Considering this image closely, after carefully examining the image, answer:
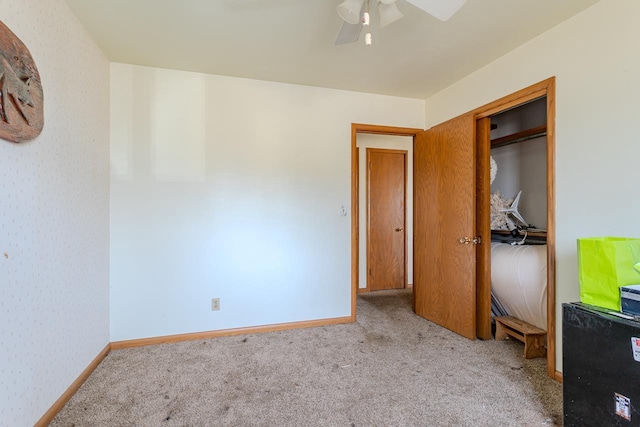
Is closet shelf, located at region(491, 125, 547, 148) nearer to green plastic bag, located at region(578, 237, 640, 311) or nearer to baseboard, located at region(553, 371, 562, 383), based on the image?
green plastic bag, located at region(578, 237, 640, 311)

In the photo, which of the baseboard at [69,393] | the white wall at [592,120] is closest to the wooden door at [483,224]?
the white wall at [592,120]

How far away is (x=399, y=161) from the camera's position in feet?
14.3

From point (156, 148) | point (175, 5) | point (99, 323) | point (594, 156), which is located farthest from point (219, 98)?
point (594, 156)

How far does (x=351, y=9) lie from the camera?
1356 mm

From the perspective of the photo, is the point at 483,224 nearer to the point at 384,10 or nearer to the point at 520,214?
the point at 520,214

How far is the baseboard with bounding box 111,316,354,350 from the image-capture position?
2.45 metres

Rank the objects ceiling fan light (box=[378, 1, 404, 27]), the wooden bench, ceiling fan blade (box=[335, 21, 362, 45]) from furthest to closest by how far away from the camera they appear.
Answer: the wooden bench, ceiling fan blade (box=[335, 21, 362, 45]), ceiling fan light (box=[378, 1, 404, 27])

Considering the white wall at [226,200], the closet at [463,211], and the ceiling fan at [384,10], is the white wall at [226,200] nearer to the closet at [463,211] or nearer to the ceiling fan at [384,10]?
the closet at [463,211]

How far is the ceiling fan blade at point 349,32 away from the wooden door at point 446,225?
151 centimetres

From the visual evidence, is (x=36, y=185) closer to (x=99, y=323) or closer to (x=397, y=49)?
(x=99, y=323)

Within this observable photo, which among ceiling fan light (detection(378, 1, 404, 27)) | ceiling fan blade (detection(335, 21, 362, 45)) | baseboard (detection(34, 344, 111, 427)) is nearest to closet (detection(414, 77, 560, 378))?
ceiling fan light (detection(378, 1, 404, 27))

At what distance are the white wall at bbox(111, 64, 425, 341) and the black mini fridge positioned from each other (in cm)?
187

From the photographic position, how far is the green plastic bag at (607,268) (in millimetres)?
1278

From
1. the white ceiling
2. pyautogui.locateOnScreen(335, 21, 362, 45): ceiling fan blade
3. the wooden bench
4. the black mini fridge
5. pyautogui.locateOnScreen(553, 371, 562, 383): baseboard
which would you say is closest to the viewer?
the black mini fridge
